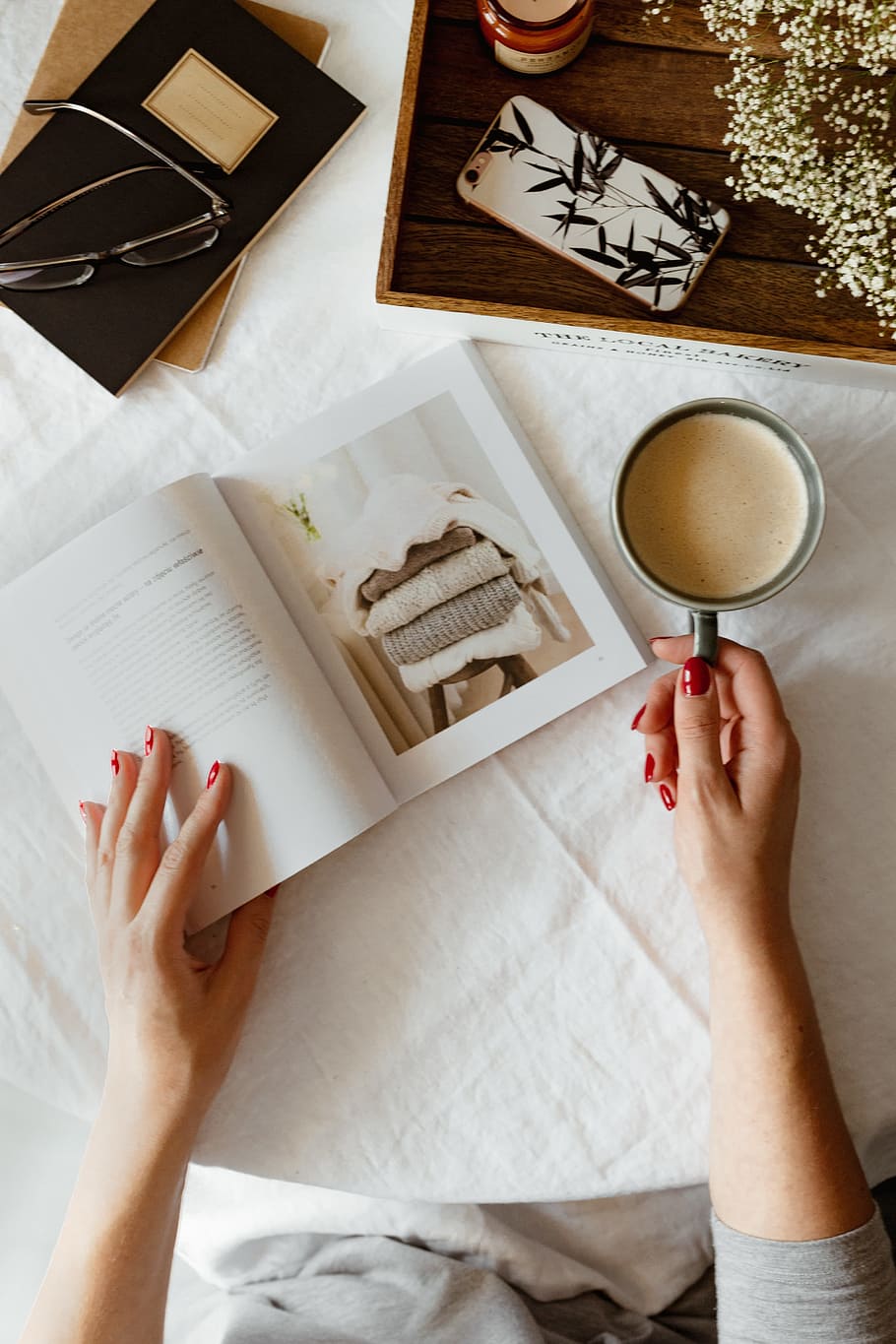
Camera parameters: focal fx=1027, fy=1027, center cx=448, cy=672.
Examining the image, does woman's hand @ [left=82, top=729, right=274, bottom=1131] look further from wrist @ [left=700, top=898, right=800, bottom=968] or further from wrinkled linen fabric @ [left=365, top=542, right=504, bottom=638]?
wrist @ [left=700, top=898, right=800, bottom=968]

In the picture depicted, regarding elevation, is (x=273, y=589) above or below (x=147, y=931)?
above

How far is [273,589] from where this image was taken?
0.83 meters

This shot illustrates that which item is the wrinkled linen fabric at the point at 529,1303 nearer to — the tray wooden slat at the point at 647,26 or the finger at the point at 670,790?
the finger at the point at 670,790

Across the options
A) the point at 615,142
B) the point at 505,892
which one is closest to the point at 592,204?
the point at 615,142

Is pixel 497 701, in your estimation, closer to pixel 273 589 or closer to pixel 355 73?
pixel 273 589

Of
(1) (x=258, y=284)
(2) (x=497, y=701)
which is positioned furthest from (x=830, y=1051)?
(1) (x=258, y=284)

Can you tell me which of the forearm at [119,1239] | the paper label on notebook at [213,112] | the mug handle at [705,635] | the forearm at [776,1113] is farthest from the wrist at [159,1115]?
the paper label on notebook at [213,112]

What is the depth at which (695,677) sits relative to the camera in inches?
29.4

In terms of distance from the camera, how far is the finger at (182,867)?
78cm

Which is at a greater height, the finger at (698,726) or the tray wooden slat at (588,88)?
the tray wooden slat at (588,88)

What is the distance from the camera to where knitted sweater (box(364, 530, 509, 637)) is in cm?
Result: 84

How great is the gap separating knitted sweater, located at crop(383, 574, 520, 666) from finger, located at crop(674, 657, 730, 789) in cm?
16

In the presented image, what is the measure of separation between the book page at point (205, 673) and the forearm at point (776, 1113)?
1.00 feet

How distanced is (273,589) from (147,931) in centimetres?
28
